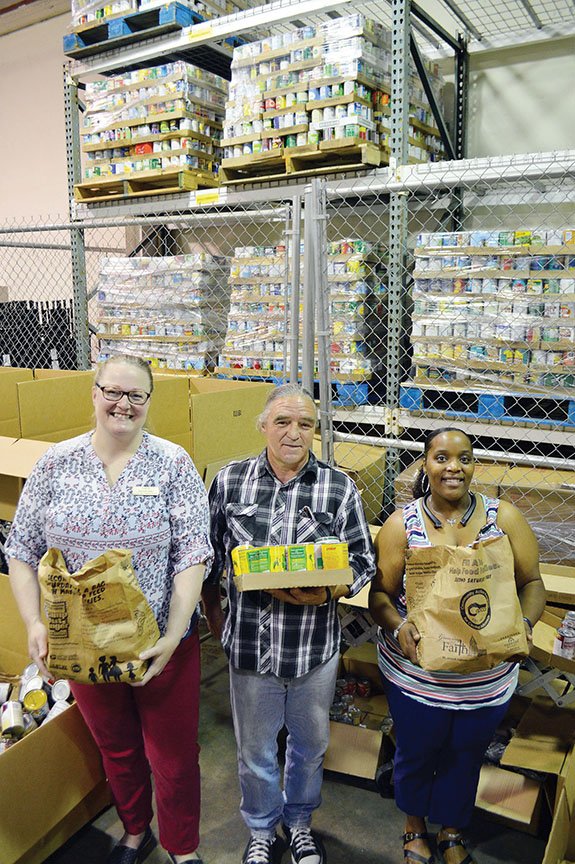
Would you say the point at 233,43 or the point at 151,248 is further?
the point at 151,248

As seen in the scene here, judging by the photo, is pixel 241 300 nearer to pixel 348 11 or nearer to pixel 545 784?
pixel 348 11

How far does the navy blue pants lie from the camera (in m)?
1.98

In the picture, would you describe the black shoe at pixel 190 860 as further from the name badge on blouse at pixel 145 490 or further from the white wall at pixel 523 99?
the white wall at pixel 523 99

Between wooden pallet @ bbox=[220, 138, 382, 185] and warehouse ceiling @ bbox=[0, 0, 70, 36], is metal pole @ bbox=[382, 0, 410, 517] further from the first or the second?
warehouse ceiling @ bbox=[0, 0, 70, 36]

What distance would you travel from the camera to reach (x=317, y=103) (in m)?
4.50

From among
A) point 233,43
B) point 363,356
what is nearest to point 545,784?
point 363,356

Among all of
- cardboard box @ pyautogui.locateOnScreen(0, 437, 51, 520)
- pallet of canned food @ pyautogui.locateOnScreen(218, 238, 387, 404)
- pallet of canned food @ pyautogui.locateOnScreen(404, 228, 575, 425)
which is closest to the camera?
cardboard box @ pyautogui.locateOnScreen(0, 437, 51, 520)

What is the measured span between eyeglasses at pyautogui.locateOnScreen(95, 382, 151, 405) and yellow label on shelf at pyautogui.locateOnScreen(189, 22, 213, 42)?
4.56 metres

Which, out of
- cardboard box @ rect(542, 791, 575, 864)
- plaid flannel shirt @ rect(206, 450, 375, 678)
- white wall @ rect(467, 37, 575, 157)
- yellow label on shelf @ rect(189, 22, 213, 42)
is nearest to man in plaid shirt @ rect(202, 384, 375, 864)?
plaid flannel shirt @ rect(206, 450, 375, 678)

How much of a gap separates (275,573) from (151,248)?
21.5 ft

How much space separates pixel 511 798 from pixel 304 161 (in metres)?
4.21

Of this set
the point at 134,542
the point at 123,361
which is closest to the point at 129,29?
the point at 123,361

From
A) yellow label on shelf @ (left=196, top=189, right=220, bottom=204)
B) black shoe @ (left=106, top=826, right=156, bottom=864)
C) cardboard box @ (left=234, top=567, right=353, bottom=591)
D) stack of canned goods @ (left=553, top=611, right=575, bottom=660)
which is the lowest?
black shoe @ (left=106, top=826, right=156, bottom=864)

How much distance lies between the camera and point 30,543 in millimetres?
1893
